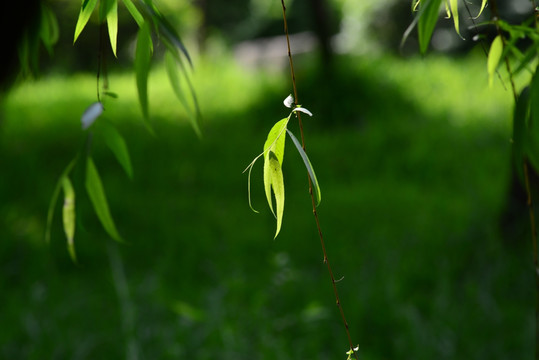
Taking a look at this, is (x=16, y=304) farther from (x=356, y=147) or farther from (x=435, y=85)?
(x=435, y=85)

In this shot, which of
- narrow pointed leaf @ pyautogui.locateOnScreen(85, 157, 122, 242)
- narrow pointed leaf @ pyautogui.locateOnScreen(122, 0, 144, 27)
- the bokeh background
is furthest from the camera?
the bokeh background

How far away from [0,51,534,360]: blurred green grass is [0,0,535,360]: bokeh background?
0.05 ft

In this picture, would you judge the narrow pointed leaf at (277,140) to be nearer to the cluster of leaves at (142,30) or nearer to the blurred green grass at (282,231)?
the cluster of leaves at (142,30)

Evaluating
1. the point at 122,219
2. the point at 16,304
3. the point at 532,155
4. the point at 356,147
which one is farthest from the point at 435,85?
the point at 532,155

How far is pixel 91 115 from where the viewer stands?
908 mm

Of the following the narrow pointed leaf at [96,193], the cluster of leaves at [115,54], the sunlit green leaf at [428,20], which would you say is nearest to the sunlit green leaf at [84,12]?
the cluster of leaves at [115,54]

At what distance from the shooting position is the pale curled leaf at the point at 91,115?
0.89 m

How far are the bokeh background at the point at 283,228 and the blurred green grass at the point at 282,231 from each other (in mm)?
14

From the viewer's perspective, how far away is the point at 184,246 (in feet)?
13.1

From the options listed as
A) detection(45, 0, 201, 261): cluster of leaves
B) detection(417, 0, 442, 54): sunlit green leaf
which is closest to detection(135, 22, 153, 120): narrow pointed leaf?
detection(45, 0, 201, 261): cluster of leaves

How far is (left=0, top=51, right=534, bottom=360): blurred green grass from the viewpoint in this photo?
2.70 metres

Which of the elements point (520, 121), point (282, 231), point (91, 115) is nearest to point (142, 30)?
point (91, 115)

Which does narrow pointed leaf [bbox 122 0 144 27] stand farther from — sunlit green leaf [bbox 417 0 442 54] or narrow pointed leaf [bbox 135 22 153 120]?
sunlit green leaf [bbox 417 0 442 54]

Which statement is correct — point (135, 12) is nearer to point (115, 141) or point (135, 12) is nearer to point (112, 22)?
point (112, 22)
